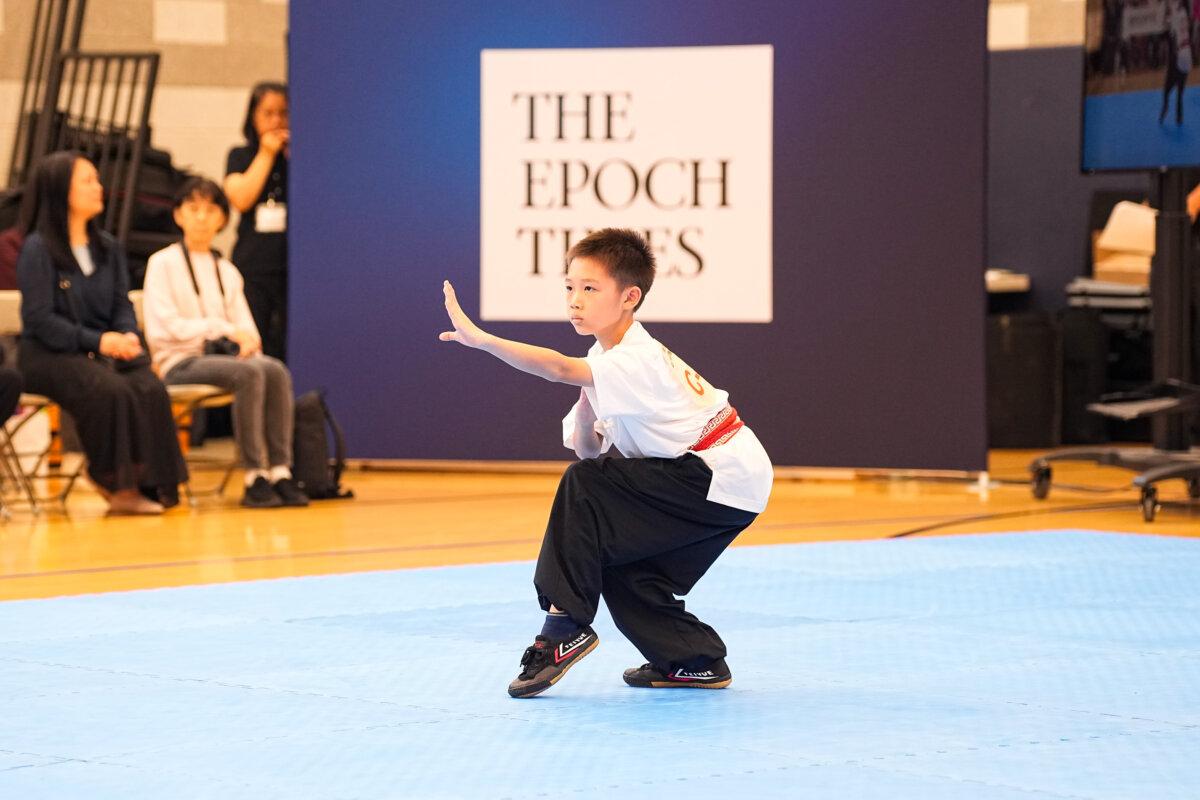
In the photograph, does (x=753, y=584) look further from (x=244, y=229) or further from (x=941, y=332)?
(x=244, y=229)

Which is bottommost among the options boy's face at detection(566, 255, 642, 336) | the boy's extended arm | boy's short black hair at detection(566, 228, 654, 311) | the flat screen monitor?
the boy's extended arm

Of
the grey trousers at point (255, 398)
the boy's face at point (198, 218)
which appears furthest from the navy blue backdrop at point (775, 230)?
the grey trousers at point (255, 398)

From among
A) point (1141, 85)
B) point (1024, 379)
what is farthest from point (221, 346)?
point (1024, 379)

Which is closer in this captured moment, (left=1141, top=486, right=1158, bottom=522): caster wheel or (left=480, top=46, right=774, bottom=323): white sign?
(left=1141, top=486, right=1158, bottom=522): caster wheel

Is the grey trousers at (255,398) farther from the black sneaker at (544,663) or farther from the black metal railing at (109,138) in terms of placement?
the black sneaker at (544,663)

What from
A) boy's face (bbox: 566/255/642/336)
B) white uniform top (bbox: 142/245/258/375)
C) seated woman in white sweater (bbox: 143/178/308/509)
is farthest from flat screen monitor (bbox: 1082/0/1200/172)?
boy's face (bbox: 566/255/642/336)

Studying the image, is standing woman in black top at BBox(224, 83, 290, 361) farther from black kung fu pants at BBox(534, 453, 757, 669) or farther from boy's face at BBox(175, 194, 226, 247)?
black kung fu pants at BBox(534, 453, 757, 669)

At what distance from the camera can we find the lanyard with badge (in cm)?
882

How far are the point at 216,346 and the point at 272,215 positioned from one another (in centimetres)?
155

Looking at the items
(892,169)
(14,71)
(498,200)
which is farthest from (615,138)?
(14,71)

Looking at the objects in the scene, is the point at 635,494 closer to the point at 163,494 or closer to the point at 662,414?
Answer: the point at 662,414

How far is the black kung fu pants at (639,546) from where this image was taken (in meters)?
3.56

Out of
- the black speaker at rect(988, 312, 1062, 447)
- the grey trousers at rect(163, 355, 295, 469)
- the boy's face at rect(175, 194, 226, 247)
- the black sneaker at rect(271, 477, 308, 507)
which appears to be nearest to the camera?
the grey trousers at rect(163, 355, 295, 469)

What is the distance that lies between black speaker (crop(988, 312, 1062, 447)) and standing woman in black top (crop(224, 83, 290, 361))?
3906 mm
